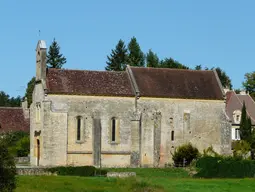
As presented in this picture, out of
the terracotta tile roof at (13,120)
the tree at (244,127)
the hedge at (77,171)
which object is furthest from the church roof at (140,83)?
the terracotta tile roof at (13,120)

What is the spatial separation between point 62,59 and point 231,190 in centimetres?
7340

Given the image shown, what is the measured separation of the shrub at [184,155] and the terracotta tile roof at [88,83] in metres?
7.61

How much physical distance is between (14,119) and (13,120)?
8.2 inches

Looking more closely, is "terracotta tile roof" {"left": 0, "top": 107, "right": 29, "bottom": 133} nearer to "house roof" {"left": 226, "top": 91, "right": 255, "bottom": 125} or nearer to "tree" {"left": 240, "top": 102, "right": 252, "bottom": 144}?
"house roof" {"left": 226, "top": 91, "right": 255, "bottom": 125}

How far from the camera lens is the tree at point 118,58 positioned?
113625 mm

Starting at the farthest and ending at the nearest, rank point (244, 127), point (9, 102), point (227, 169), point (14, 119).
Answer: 1. point (9, 102)
2. point (14, 119)
3. point (244, 127)
4. point (227, 169)

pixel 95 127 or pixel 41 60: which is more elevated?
pixel 41 60

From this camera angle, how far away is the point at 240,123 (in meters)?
87.3

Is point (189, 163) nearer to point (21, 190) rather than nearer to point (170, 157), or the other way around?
point (170, 157)

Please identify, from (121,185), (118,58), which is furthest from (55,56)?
(121,185)

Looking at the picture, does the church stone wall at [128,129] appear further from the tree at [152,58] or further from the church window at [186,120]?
the tree at [152,58]

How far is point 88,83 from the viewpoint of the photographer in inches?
2916

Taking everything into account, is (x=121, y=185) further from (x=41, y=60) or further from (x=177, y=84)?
(x=177, y=84)

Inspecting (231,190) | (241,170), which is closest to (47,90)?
(241,170)
